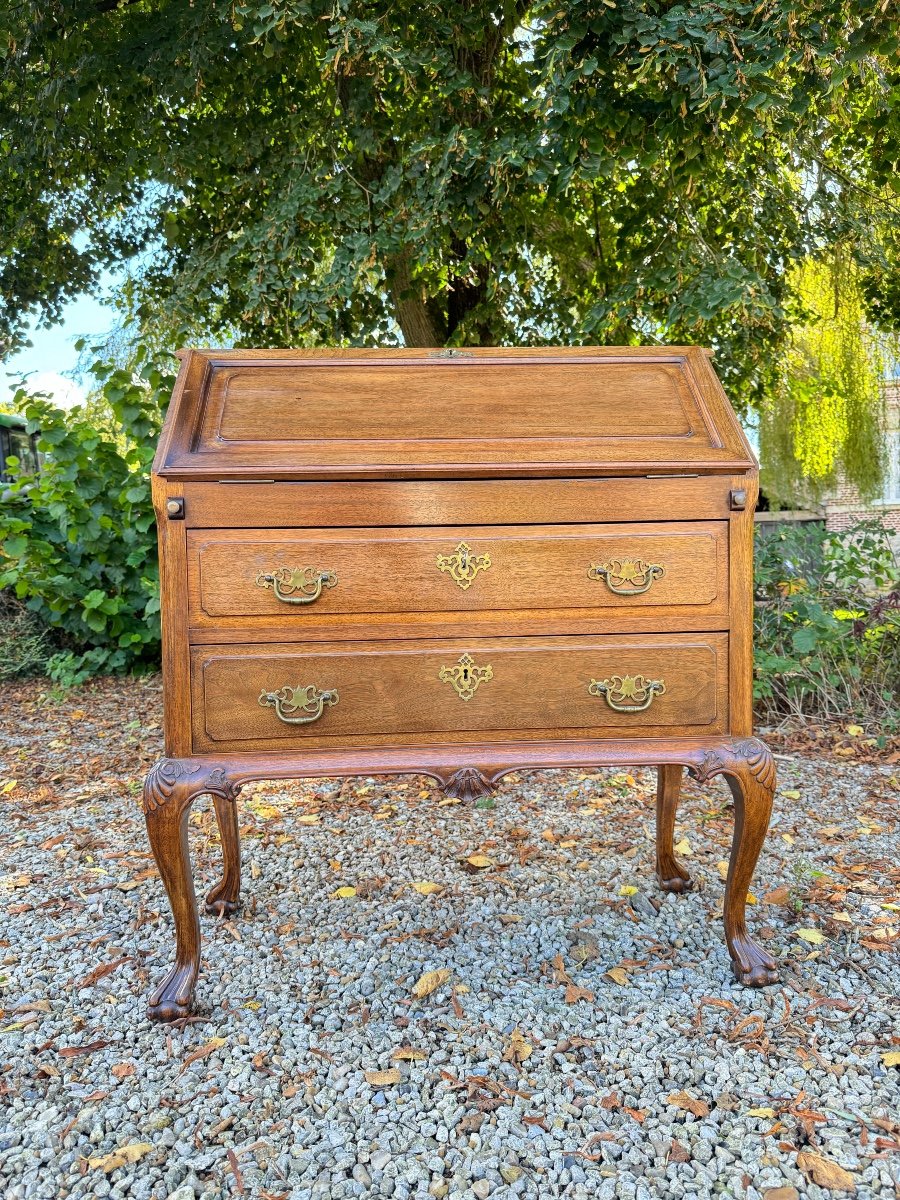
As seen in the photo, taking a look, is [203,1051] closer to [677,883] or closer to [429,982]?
[429,982]

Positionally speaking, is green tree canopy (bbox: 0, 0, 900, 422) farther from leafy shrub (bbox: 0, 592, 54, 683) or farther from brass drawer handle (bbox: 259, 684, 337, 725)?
brass drawer handle (bbox: 259, 684, 337, 725)

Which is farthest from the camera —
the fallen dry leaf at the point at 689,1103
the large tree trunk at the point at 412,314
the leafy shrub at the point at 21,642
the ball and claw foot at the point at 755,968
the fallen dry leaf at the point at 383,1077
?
the leafy shrub at the point at 21,642

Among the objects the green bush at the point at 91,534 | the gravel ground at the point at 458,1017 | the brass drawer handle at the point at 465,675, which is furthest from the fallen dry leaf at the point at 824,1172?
the green bush at the point at 91,534

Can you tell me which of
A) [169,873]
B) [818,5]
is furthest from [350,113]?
[169,873]

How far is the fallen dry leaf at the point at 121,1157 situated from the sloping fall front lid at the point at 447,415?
134 cm

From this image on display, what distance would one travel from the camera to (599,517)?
6.24ft

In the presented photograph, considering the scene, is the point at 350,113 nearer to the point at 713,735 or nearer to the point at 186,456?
the point at 186,456

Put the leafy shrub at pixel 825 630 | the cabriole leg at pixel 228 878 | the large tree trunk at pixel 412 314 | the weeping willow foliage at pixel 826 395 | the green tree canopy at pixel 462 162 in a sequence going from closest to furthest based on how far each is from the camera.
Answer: the cabriole leg at pixel 228 878 < the green tree canopy at pixel 462 162 < the leafy shrub at pixel 825 630 < the large tree trunk at pixel 412 314 < the weeping willow foliage at pixel 826 395

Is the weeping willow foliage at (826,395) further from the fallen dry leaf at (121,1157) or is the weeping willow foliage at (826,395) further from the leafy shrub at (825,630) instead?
the fallen dry leaf at (121,1157)

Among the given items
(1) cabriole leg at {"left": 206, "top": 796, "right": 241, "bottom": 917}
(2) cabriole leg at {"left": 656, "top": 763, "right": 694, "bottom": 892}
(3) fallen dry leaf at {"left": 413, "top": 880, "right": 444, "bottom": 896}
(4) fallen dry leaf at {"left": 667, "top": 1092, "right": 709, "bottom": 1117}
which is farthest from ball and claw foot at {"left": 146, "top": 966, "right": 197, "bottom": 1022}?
(2) cabriole leg at {"left": 656, "top": 763, "right": 694, "bottom": 892}

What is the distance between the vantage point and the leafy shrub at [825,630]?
4410 millimetres

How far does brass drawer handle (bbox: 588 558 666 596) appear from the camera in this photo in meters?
1.90

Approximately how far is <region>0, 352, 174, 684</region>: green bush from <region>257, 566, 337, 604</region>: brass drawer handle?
3660mm

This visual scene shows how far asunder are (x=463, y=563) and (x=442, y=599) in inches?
3.8
